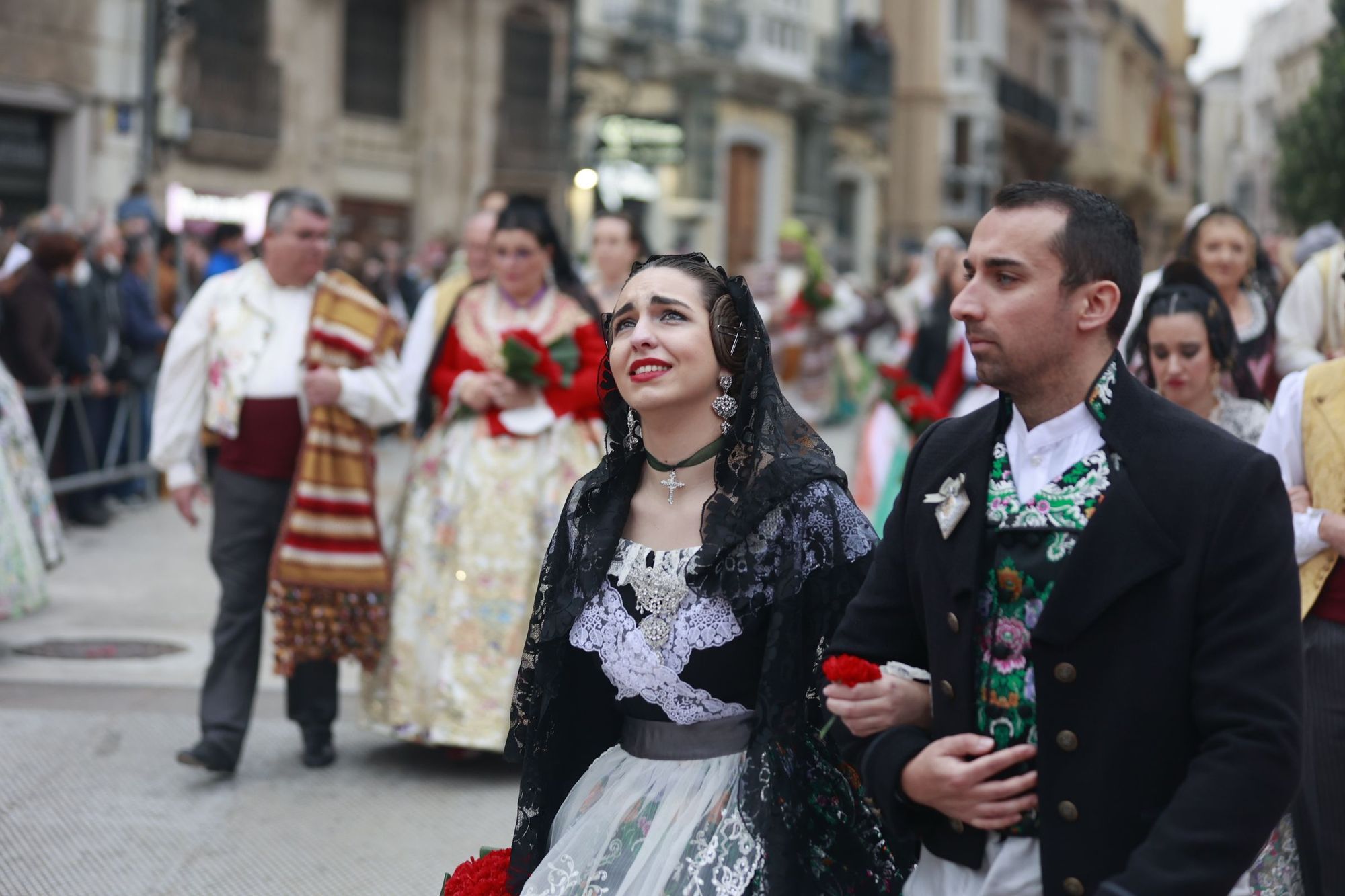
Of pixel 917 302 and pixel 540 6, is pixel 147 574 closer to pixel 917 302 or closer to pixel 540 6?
pixel 917 302

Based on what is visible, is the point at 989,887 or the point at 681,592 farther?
the point at 681,592

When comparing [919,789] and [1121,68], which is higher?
[1121,68]

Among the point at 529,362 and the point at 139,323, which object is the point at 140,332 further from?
the point at 529,362

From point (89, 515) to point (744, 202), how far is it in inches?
860

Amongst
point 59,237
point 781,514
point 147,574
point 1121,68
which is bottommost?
point 147,574

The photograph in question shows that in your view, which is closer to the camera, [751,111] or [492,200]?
[492,200]

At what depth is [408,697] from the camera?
6.99 m

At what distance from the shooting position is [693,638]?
343cm

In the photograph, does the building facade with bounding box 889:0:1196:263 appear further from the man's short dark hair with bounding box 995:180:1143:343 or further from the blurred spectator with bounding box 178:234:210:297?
the man's short dark hair with bounding box 995:180:1143:343

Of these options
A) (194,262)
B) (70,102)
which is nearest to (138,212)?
(194,262)

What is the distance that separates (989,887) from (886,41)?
36499mm

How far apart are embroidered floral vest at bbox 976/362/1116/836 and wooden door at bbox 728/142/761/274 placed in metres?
30.0

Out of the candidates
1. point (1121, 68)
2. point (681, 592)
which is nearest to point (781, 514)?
point (681, 592)

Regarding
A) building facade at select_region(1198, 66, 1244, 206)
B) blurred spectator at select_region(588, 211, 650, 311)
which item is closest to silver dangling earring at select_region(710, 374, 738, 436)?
blurred spectator at select_region(588, 211, 650, 311)
